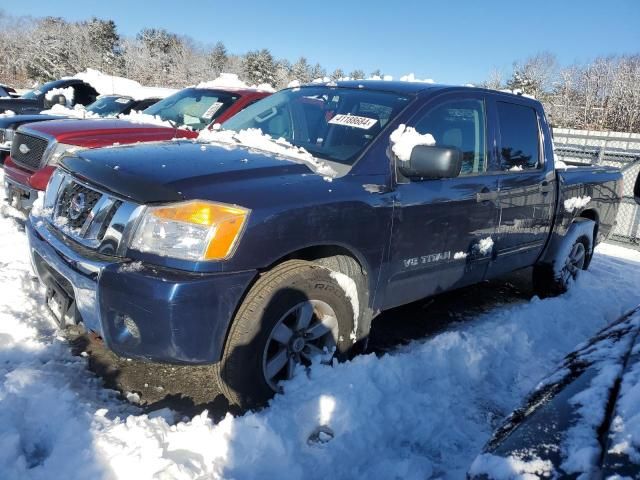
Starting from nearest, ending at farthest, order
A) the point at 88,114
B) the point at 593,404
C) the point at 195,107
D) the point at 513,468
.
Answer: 1. the point at 513,468
2. the point at 593,404
3. the point at 195,107
4. the point at 88,114

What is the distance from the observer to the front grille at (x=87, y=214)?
246 cm

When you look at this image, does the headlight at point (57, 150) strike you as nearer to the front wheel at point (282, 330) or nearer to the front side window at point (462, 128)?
the front wheel at point (282, 330)

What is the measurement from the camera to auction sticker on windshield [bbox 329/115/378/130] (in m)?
3.25

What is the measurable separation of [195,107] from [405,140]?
4.33m

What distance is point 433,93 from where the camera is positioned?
136 inches

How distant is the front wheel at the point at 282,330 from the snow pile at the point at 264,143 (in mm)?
605

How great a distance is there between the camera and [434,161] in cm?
291

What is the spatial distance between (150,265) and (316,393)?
106 cm

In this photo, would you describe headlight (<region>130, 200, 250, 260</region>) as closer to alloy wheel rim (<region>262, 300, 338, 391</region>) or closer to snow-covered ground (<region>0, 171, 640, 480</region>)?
alloy wheel rim (<region>262, 300, 338, 391</region>)

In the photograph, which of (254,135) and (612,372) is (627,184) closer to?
(254,135)

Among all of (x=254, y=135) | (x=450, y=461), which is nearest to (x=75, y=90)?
(x=254, y=135)

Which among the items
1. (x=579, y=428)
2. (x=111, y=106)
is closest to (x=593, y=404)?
(x=579, y=428)

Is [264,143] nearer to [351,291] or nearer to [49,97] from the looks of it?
[351,291]

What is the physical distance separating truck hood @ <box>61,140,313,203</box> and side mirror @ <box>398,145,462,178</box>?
0.62m
